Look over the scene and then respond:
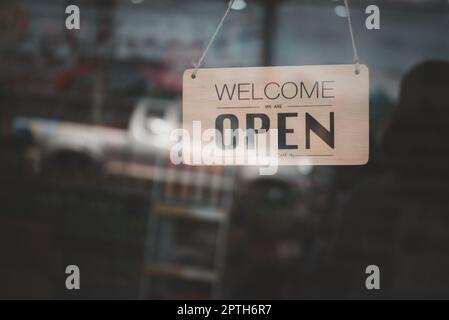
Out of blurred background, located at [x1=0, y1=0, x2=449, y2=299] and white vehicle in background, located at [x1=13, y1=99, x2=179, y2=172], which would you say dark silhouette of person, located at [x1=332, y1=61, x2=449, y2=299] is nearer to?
blurred background, located at [x1=0, y1=0, x2=449, y2=299]

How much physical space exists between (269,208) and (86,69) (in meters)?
0.66

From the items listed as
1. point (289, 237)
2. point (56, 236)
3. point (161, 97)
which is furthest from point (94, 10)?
point (289, 237)

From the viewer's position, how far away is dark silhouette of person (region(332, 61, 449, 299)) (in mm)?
2004

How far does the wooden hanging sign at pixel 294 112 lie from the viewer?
200cm

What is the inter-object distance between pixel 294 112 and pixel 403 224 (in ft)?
1.36

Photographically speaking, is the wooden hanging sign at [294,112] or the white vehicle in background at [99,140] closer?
the wooden hanging sign at [294,112]

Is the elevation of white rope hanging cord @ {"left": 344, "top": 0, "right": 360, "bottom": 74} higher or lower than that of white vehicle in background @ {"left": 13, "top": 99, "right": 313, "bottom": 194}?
higher

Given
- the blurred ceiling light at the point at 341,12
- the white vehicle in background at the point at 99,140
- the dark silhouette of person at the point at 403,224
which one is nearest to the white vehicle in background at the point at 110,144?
the white vehicle in background at the point at 99,140

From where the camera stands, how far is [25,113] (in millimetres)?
2180

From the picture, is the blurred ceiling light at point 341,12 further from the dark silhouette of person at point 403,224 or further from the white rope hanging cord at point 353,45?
the dark silhouette of person at point 403,224

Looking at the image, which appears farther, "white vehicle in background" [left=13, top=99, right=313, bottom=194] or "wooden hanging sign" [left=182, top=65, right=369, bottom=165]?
"white vehicle in background" [left=13, top=99, right=313, bottom=194]

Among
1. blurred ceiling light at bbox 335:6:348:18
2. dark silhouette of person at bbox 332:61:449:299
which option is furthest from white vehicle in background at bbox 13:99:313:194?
blurred ceiling light at bbox 335:6:348:18

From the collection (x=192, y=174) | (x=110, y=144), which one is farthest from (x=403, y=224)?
(x=110, y=144)

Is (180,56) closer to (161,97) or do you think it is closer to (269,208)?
(161,97)
